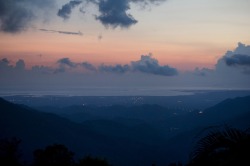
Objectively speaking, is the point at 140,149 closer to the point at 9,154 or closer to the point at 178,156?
the point at 178,156

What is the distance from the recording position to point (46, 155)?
31594 mm

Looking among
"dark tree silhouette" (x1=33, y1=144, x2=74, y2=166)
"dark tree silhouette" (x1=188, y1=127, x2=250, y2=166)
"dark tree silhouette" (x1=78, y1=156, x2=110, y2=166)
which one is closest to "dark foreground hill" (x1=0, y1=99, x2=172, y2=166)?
"dark tree silhouette" (x1=33, y1=144, x2=74, y2=166)

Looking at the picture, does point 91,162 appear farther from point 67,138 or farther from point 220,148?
point 67,138

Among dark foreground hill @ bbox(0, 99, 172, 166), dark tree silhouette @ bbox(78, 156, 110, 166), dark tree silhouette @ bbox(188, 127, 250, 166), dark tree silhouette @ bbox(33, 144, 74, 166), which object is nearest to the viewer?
dark tree silhouette @ bbox(188, 127, 250, 166)

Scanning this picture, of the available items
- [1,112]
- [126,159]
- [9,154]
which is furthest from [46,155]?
[1,112]

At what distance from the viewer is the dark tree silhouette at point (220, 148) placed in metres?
4.18

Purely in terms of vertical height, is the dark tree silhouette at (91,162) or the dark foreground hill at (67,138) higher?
the dark tree silhouette at (91,162)

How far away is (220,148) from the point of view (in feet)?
14.6

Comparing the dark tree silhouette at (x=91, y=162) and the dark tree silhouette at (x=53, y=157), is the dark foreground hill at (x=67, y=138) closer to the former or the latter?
the dark tree silhouette at (x=53, y=157)

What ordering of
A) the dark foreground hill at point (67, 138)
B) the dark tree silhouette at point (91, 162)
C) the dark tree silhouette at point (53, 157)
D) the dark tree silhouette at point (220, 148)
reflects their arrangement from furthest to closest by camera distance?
the dark foreground hill at point (67, 138) → the dark tree silhouette at point (53, 157) → the dark tree silhouette at point (91, 162) → the dark tree silhouette at point (220, 148)

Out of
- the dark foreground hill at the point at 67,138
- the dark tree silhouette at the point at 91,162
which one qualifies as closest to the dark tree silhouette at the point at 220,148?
the dark tree silhouette at the point at 91,162

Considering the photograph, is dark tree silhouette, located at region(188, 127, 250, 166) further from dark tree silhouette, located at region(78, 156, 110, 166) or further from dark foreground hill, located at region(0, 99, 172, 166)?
dark foreground hill, located at region(0, 99, 172, 166)

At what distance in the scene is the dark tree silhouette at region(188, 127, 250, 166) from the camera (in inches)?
165

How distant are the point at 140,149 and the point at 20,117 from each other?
66.1 metres
